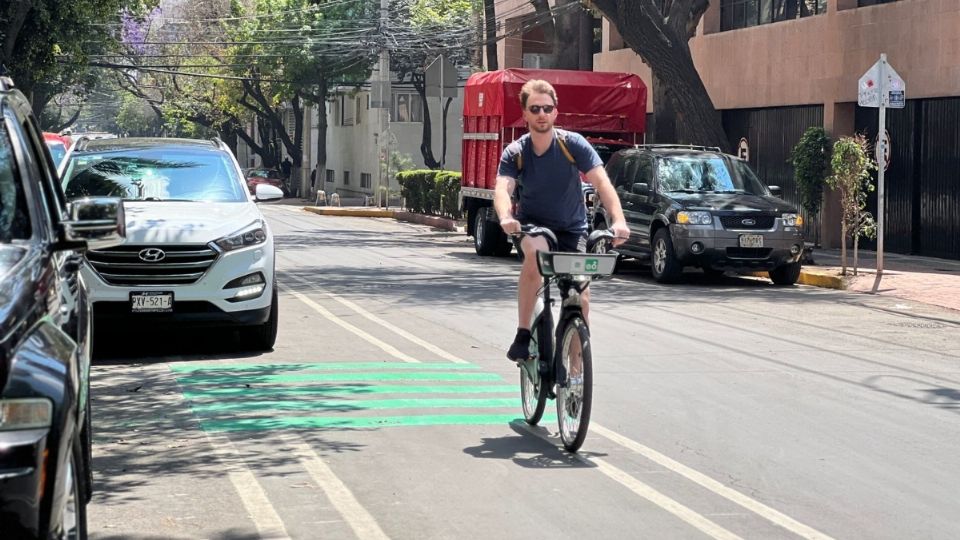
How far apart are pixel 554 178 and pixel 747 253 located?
11.3 metres

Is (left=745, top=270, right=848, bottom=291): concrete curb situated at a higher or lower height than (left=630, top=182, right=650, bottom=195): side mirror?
lower

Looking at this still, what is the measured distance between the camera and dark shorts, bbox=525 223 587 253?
8.25 metres

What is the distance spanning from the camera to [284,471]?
7238 mm

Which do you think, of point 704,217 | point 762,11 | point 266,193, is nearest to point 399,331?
point 266,193

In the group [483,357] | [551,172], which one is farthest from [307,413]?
[483,357]

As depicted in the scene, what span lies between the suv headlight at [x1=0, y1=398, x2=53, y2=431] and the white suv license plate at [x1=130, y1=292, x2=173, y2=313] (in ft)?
24.0

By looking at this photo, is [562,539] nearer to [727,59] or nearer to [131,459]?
[131,459]

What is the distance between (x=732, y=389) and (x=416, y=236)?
888 inches

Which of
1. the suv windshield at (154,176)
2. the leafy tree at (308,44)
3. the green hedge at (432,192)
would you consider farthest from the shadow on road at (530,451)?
the leafy tree at (308,44)

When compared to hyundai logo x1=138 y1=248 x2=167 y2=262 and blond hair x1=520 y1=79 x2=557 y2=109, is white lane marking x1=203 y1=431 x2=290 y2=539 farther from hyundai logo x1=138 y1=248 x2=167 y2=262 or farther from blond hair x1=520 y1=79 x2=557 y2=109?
hyundai logo x1=138 y1=248 x2=167 y2=262

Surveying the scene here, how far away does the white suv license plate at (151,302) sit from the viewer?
36.3 ft

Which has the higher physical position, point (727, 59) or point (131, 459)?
point (727, 59)

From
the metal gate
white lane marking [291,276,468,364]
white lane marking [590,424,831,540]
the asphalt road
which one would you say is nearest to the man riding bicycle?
white lane marking [590,424,831,540]

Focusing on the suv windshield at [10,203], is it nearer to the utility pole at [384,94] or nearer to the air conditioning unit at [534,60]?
the utility pole at [384,94]
